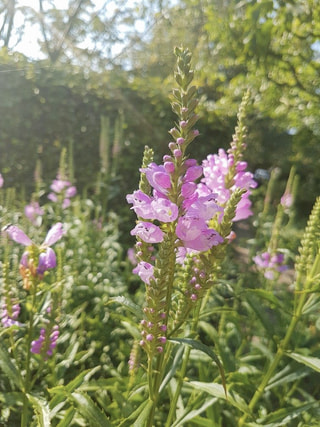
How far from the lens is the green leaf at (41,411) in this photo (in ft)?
4.50

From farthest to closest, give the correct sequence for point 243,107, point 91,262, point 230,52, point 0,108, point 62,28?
point 62,28, point 0,108, point 230,52, point 91,262, point 243,107

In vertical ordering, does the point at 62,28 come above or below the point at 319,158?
above

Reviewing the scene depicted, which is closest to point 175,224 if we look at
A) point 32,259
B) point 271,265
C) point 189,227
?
point 189,227

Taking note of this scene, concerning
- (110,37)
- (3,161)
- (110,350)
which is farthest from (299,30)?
(110,37)

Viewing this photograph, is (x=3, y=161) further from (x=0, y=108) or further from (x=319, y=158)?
(x=319, y=158)

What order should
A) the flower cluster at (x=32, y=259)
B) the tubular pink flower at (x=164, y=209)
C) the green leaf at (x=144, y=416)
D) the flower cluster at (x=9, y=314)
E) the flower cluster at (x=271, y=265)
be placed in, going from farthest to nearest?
the flower cluster at (x=271, y=265) < the flower cluster at (x=9, y=314) < the flower cluster at (x=32, y=259) < the green leaf at (x=144, y=416) < the tubular pink flower at (x=164, y=209)

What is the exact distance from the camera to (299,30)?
471cm

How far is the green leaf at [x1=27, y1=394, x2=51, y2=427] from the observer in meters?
1.37

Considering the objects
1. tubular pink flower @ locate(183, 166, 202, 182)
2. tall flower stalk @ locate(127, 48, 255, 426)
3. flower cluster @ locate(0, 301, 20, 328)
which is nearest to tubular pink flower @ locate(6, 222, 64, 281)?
flower cluster @ locate(0, 301, 20, 328)

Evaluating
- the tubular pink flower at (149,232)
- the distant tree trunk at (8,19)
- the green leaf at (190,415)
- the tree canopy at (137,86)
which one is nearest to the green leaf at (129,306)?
the tubular pink flower at (149,232)

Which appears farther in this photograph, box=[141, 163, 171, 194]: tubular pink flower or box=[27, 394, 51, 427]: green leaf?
box=[27, 394, 51, 427]: green leaf

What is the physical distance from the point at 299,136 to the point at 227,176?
620cm

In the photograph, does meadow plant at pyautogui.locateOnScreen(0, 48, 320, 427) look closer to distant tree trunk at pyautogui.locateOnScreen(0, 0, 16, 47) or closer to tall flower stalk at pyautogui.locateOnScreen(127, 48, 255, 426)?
tall flower stalk at pyautogui.locateOnScreen(127, 48, 255, 426)

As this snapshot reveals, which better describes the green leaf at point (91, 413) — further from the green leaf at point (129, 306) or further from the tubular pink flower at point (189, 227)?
the tubular pink flower at point (189, 227)
